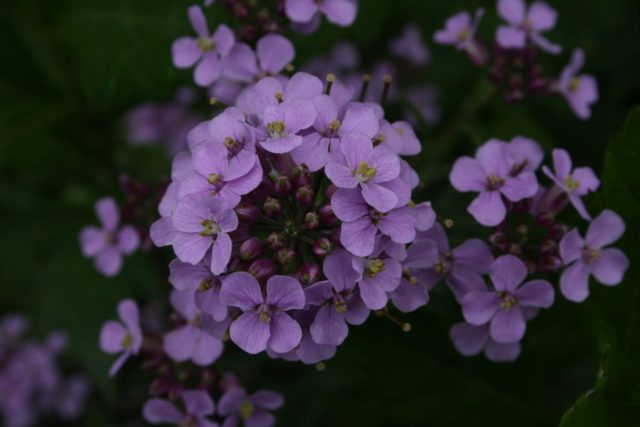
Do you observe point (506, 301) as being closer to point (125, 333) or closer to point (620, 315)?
point (620, 315)

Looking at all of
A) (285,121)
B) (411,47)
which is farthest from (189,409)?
(411,47)

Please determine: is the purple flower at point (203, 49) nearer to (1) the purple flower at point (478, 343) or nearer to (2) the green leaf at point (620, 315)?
(1) the purple flower at point (478, 343)

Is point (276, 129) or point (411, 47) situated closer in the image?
point (276, 129)

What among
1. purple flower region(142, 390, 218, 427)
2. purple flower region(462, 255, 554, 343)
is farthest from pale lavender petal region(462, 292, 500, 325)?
purple flower region(142, 390, 218, 427)

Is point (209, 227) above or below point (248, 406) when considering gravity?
above

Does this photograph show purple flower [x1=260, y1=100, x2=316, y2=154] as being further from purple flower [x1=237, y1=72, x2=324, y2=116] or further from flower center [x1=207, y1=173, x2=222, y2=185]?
flower center [x1=207, y1=173, x2=222, y2=185]

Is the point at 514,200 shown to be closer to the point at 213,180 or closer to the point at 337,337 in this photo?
the point at 337,337
